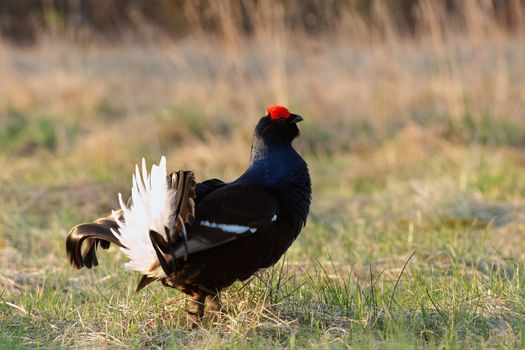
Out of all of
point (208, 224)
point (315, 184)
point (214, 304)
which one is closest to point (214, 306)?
point (214, 304)

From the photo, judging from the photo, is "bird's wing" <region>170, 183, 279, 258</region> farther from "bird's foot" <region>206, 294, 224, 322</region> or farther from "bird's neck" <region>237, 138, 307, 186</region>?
"bird's foot" <region>206, 294, 224, 322</region>

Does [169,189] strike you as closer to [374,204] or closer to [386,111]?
[374,204]

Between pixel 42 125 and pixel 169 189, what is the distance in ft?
21.1

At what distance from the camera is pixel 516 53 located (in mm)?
10906

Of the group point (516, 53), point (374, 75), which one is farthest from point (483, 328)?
point (516, 53)

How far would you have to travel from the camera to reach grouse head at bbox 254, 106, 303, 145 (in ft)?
10.8

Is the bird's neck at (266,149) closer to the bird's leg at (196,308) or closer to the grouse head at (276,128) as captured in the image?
the grouse head at (276,128)

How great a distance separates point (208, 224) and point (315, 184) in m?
4.34

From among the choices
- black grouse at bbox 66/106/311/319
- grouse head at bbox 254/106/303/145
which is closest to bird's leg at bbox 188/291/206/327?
black grouse at bbox 66/106/311/319

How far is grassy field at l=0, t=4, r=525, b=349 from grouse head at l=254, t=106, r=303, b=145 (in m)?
0.51

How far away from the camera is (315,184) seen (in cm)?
720

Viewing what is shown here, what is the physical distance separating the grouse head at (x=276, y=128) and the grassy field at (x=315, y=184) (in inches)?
20.1

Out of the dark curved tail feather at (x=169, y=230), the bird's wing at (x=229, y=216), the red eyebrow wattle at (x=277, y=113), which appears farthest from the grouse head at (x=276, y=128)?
the dark curved tail feather at (x=169, y=230)

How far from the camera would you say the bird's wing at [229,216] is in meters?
2.86
